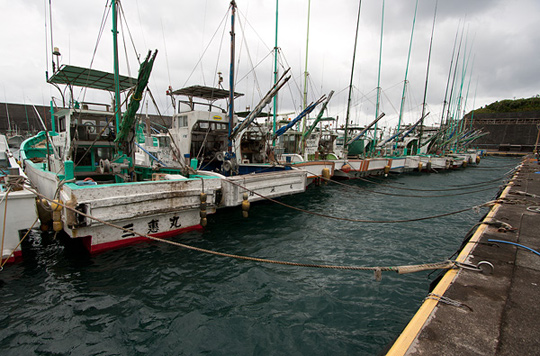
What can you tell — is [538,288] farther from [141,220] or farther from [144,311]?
[141,220]

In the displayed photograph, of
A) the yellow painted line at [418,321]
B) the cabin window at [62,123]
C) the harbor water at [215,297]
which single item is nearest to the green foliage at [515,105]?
the harbor water at [215,297]

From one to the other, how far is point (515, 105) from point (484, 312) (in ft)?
306

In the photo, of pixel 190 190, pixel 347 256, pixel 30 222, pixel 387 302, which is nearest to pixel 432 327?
pixel 387 302

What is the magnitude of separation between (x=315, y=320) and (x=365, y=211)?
7273mm

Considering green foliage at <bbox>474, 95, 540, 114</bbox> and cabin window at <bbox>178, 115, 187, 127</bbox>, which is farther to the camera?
green foliage at <bbox>474, 95, 540, 114</bbox>

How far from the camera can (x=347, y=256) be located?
5977 millimetres

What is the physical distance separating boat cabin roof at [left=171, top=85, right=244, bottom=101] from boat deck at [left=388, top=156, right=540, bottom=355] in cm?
988

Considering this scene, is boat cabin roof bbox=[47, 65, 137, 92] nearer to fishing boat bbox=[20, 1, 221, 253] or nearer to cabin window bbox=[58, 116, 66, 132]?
fishing boat bbox=[20, 1, 221, 253]

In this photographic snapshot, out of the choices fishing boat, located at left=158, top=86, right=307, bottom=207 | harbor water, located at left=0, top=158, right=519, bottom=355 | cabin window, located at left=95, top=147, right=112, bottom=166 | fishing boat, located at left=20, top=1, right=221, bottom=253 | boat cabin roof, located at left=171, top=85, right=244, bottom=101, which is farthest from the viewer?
boat cabin roof, located at left=171, top=85, right=244, bottom=101

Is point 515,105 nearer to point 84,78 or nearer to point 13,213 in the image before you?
point 84,78

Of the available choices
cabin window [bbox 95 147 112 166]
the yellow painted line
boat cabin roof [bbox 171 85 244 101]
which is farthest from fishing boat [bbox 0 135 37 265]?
Answer: boat cabin roof [bbox 171 85 244 101]

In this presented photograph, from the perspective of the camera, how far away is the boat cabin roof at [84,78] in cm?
795

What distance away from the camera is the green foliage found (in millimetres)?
62469

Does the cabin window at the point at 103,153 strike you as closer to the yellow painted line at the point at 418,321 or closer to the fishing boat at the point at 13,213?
the fishing boat at the point at 13,213
